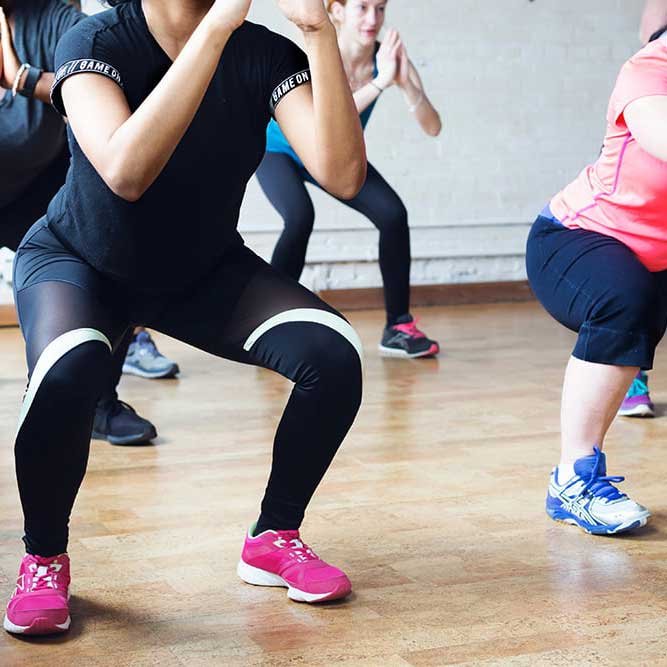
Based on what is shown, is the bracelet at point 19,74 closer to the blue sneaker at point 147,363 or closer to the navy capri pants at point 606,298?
the navy capri pants at point 606,298

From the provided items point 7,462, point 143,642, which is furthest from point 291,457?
point 7,462

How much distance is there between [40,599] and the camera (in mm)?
1746

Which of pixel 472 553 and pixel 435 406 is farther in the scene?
pixel 435 406

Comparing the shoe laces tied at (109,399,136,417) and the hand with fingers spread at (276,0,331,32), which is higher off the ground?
the hand with fingers spread at (276,0,331,32)

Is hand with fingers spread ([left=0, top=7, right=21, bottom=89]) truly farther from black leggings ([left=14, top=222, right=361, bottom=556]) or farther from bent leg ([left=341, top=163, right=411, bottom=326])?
bent leg ([left=341, top=163, right=411, bottom=326])

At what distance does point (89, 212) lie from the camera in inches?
71.0

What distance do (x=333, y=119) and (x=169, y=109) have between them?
0.26 metres

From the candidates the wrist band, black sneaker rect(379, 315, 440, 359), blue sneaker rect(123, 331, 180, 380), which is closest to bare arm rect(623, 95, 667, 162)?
the wrist band

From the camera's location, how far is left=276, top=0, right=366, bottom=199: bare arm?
5.53ft

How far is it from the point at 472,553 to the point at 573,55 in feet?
15.3

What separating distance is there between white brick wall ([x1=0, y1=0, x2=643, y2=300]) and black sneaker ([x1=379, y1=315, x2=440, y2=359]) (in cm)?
145

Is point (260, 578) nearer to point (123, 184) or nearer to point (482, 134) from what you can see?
point (123, 184)

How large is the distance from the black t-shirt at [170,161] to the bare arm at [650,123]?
26.0 inches

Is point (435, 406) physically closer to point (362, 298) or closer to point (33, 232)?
point (33, 232)
